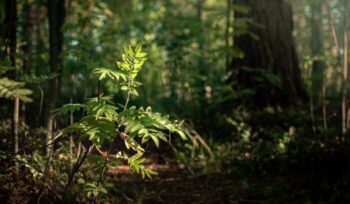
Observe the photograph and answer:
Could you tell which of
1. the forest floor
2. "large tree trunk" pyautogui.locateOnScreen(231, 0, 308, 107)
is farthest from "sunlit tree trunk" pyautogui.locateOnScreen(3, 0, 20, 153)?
"large tree trunk" pyautogui.locateOnScreen(231, 0, 308, 107)

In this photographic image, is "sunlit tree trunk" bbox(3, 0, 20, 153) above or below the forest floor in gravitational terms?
above

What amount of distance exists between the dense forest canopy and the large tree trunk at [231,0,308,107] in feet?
0.06

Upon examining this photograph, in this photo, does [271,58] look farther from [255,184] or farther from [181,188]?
[181,188]

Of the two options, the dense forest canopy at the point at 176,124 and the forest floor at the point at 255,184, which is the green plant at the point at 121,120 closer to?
the dense forest canopy at the point at 176,124

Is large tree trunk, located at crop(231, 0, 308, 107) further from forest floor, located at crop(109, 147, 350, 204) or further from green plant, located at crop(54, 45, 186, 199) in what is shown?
green plant, located at crop(54, 45, 186, 199)

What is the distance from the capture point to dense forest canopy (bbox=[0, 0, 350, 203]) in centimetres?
284

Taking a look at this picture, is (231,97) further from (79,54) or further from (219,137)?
(79,54)

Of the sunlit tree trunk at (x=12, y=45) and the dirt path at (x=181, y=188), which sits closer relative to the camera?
the sunlit tree trunk at (x=12, y=45)

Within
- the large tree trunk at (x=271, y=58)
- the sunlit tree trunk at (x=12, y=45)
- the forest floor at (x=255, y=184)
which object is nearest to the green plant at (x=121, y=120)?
the sunlit tree trunk at (x=12, y=45)

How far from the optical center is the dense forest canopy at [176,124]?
9.33 ft

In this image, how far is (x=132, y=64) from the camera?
2.76 metres

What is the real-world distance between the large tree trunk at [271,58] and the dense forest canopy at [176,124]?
0.02 metres

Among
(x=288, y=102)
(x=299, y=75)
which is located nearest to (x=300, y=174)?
(x=288, y=102)

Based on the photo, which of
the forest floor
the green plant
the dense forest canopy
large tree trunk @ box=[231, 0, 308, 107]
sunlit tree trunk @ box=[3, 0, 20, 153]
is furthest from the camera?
large tree trunk @ box=[231, 0, 308, 107]
